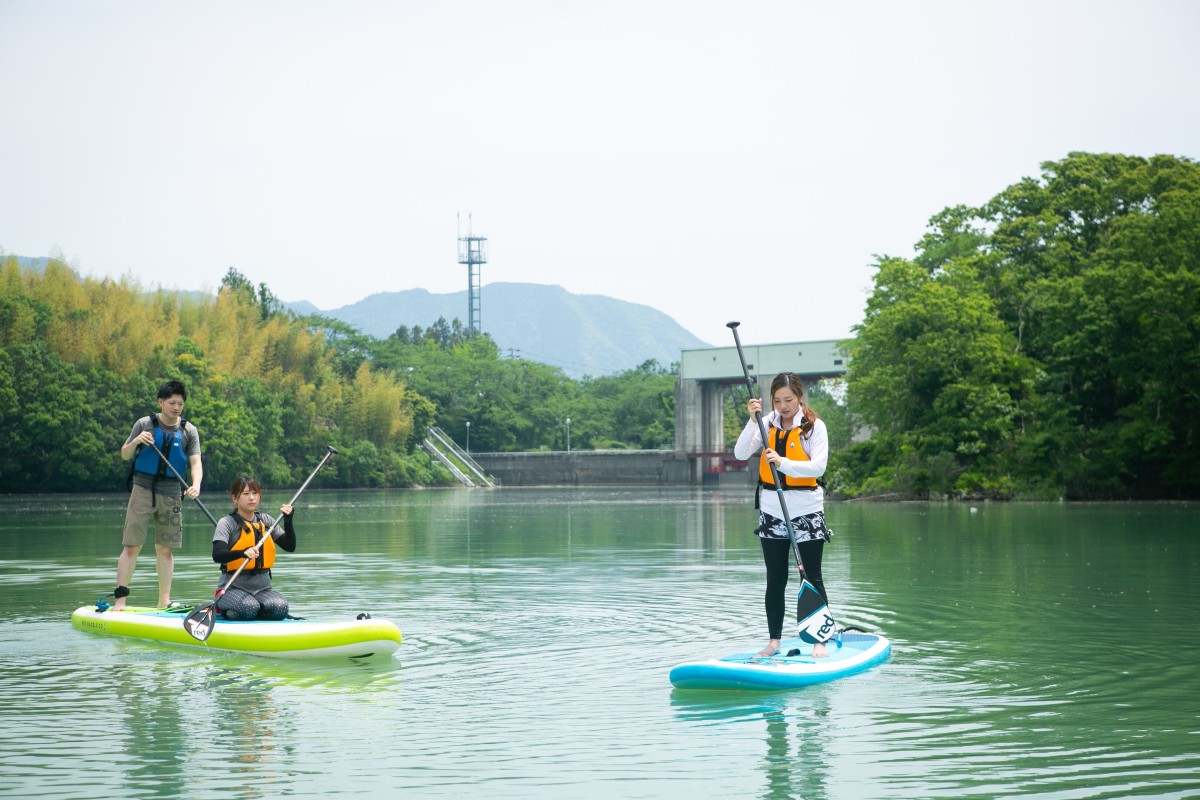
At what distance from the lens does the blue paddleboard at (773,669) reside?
7566 mm

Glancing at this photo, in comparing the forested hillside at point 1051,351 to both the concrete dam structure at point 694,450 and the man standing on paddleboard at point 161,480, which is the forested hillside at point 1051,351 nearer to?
the concrete dam structure at point 694,450

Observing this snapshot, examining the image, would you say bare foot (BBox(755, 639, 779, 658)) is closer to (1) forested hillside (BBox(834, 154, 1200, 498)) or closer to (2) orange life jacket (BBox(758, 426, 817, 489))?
(2) orange life jacket (BBox(758, 426, 817, 489))

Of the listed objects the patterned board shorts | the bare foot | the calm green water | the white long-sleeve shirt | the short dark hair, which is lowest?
the calm green water

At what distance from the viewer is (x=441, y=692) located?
25.4 feet

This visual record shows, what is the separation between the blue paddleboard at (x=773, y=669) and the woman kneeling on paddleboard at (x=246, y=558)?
3.37 meters

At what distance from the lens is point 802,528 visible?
8125 millimetres

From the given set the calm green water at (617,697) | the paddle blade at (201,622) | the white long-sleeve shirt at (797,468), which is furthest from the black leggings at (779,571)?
the paddle blade at (201,622)

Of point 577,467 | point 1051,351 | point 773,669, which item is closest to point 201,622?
point 773,669

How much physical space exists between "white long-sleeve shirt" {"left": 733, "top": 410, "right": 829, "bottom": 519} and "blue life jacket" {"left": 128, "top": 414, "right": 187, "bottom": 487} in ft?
15.6

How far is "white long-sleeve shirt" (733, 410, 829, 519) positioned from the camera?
7.96 meters

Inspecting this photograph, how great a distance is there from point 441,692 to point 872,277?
4306 centimetres

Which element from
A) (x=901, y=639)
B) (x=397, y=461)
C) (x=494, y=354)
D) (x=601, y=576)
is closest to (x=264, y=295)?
(x=397, y=461)

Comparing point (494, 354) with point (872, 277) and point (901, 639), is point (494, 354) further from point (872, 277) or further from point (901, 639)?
point (901, 639)

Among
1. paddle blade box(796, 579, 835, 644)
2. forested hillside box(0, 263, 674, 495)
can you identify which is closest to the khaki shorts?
paddle blade box(796, 579, 835, 644)
